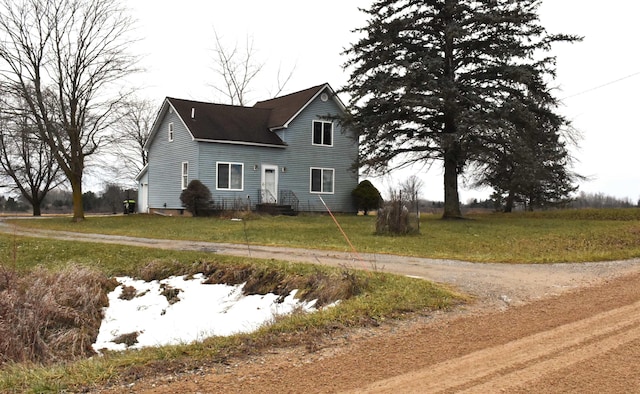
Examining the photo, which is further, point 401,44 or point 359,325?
point 401,44

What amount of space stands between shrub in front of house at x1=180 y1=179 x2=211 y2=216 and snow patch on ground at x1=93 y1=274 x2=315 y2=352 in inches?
618

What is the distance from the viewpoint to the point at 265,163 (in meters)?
29.4

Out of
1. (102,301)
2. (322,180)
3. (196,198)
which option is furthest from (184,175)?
(102,301)

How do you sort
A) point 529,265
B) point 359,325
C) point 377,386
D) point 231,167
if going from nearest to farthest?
point 377,386
point 359,325
point 529,265
point 231,167

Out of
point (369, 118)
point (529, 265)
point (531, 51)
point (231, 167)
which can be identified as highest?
point (531, 51)

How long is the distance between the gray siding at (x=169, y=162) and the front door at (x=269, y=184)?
12.5 ft

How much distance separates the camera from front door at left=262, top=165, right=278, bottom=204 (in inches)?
1159

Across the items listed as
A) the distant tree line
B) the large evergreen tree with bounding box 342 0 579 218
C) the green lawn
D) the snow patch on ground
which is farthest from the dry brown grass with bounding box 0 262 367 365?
the distant tree line

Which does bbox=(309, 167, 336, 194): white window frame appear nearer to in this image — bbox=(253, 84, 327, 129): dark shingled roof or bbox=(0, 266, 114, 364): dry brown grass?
bbox=(253, 84, 327, 129): dark shingled roof

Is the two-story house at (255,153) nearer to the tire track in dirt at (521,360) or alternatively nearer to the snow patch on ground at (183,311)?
Result: the snow patch on ground at (183,311)

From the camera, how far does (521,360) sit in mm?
4984

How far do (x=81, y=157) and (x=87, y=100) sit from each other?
2.87 m

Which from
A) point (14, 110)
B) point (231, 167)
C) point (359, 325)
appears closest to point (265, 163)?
point (231, 167)

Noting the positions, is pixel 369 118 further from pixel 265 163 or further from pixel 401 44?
pixel 265 163
